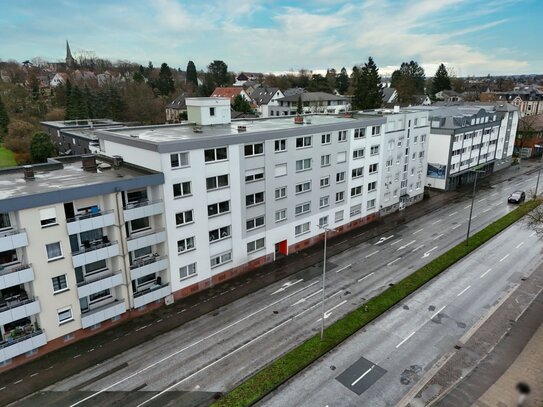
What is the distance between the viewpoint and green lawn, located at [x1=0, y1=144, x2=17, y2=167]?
6900 centimetres

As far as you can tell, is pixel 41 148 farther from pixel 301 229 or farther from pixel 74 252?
pixel 301 229

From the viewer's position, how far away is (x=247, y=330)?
2941 centimetres

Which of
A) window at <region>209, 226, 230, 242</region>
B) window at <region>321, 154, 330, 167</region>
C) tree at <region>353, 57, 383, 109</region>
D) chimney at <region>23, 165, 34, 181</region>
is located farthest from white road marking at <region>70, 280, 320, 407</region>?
tree at <region>353, 57, 383, 109</region>

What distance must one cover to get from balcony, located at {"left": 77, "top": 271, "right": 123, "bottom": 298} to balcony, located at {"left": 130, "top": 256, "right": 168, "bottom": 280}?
3.87 ft

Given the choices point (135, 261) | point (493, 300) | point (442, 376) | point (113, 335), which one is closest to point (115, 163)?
point (135, 261)

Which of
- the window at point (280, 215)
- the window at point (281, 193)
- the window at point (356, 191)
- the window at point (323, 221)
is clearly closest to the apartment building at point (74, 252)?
the window at point (281, 193)

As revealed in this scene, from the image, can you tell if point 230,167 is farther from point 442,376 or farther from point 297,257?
point 442,376

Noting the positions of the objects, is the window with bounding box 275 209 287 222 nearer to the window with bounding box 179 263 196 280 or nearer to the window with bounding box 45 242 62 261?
the window with bounding box 179 263 196 280

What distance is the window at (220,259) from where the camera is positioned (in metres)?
35.8

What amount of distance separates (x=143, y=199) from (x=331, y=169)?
2242 centimetres

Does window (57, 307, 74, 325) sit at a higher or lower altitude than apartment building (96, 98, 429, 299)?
lower

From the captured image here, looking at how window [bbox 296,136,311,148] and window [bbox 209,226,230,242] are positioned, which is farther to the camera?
window [bbox 296,136,311,148]

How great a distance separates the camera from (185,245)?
32.9 meters

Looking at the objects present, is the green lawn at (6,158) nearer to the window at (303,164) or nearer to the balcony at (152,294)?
the balcony at (152,294)
